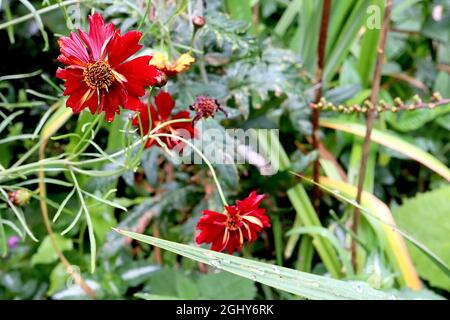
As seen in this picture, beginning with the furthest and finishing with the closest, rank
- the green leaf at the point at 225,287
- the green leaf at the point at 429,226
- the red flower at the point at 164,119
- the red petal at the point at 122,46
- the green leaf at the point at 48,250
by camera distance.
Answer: the green leaf at the point at 48,250
the green leaf at the point at 429,226
the green leaf at the point at 225,287
the red flower at the point at 164,119
the red petal at the point at 122,46

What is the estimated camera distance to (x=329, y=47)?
3.33ft

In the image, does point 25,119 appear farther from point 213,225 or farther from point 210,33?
point 213,225

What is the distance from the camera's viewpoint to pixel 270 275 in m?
0.51

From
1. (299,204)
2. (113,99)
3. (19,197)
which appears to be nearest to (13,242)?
(19,197)

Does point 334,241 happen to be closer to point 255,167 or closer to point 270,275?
point 255,167

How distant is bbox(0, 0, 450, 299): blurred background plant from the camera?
30.1 inches

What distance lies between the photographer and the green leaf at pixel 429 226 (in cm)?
86

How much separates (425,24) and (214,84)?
0.56 metres

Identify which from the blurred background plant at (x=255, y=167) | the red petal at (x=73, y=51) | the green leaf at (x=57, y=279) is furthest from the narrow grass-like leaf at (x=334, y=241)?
the red petal at (x=73, y=51)

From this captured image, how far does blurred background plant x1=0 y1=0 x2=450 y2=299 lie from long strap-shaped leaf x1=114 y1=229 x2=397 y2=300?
213 mm

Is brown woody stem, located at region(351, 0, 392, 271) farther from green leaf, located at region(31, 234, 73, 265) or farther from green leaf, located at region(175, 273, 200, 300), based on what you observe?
green leaf, located at region(31, 234, 73, 265)

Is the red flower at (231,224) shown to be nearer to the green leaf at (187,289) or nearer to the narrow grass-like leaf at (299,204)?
the green leaf at (187,289)

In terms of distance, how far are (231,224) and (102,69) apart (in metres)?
0.19
